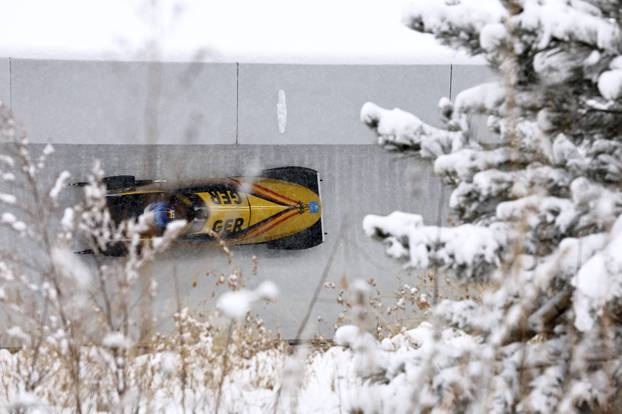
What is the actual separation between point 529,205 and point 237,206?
4.94 m

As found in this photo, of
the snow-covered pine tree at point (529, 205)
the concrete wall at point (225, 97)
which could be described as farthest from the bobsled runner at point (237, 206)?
the snow-covered pine tree at point (529, 205)

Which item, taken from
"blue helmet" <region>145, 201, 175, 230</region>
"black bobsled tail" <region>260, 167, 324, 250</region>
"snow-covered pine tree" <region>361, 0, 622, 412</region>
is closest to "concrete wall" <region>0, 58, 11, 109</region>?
"blue helmet" <region>145, 201, 175, 230</region>

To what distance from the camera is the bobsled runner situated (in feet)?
20.3

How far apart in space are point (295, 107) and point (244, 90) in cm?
50

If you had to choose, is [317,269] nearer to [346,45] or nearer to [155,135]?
[346,45]

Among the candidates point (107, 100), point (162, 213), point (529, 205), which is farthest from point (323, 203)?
point (529, 205)

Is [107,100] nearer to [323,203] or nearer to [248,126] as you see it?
[248,126]

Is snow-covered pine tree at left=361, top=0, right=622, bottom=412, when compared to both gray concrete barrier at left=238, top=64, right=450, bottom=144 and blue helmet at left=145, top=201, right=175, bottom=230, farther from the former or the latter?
gray concrete barrier at left=238, top=64, right=450, bottom=144

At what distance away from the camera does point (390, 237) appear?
1.82 metres

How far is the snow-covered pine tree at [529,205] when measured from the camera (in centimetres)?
171

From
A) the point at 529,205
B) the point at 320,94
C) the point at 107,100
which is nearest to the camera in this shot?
the point at 529,205

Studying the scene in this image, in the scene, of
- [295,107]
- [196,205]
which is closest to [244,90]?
[295,107]

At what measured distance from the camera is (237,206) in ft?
21.1

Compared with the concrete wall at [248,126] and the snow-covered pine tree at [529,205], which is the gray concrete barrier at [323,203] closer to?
the concrete wall at [248,126]
